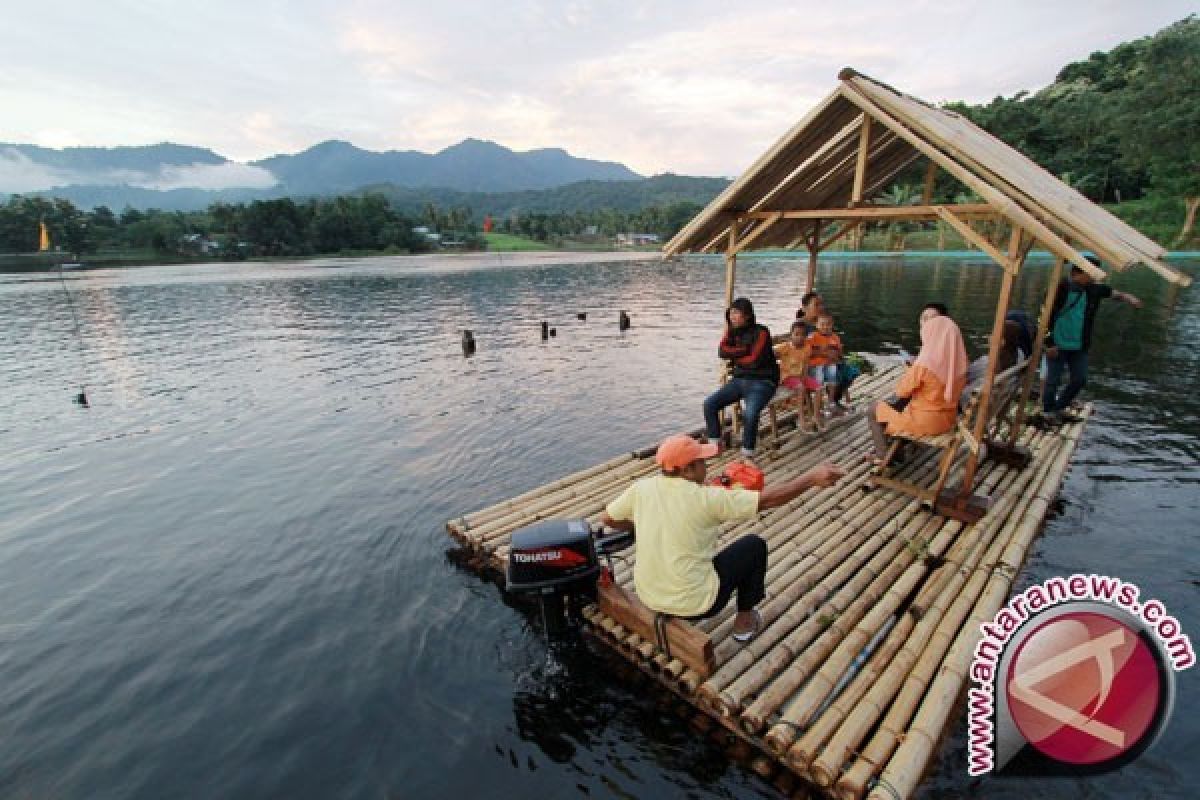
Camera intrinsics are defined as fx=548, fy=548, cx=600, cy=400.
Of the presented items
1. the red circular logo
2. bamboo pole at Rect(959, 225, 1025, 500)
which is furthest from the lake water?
the red circular logo

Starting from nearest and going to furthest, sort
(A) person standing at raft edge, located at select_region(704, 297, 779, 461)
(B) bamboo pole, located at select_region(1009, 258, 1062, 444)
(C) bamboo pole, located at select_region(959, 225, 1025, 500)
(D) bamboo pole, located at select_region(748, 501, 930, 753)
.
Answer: (D) bamboo pole, located at select_region(748, 501, 930, 753)
(C) bamboo pole, located at select_region(959, 225, 1025, 500)
(B) bamboo pole, located at select_region(1009, 258, 1062, 444)
(A) person standing at raft edge, located at select_region(704, 297, 779, 461)

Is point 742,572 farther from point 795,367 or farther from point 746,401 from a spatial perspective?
point 795,367

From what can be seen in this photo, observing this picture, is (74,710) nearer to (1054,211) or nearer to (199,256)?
(1054,211)

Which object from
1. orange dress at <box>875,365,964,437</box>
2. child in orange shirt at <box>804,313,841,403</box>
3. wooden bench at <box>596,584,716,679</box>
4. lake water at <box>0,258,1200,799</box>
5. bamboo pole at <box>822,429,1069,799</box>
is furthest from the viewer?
child in orange shirt at <box>804,313,841,403</box>

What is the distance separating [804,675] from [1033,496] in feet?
19.3

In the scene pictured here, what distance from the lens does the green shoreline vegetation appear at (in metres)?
57.2

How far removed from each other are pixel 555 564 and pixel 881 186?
1040cm

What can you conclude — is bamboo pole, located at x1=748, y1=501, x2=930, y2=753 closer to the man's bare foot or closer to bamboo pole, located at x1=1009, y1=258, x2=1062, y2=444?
the man's bare foot

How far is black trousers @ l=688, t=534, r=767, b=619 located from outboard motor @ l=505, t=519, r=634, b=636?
1.07 metres

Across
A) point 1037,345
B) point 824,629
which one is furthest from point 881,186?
point 824,629

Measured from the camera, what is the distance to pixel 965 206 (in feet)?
23.9

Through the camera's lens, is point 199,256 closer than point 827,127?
No

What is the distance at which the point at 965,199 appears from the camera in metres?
61.4

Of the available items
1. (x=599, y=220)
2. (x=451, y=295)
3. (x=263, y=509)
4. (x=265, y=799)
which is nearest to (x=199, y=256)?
(x=451, y=295)
